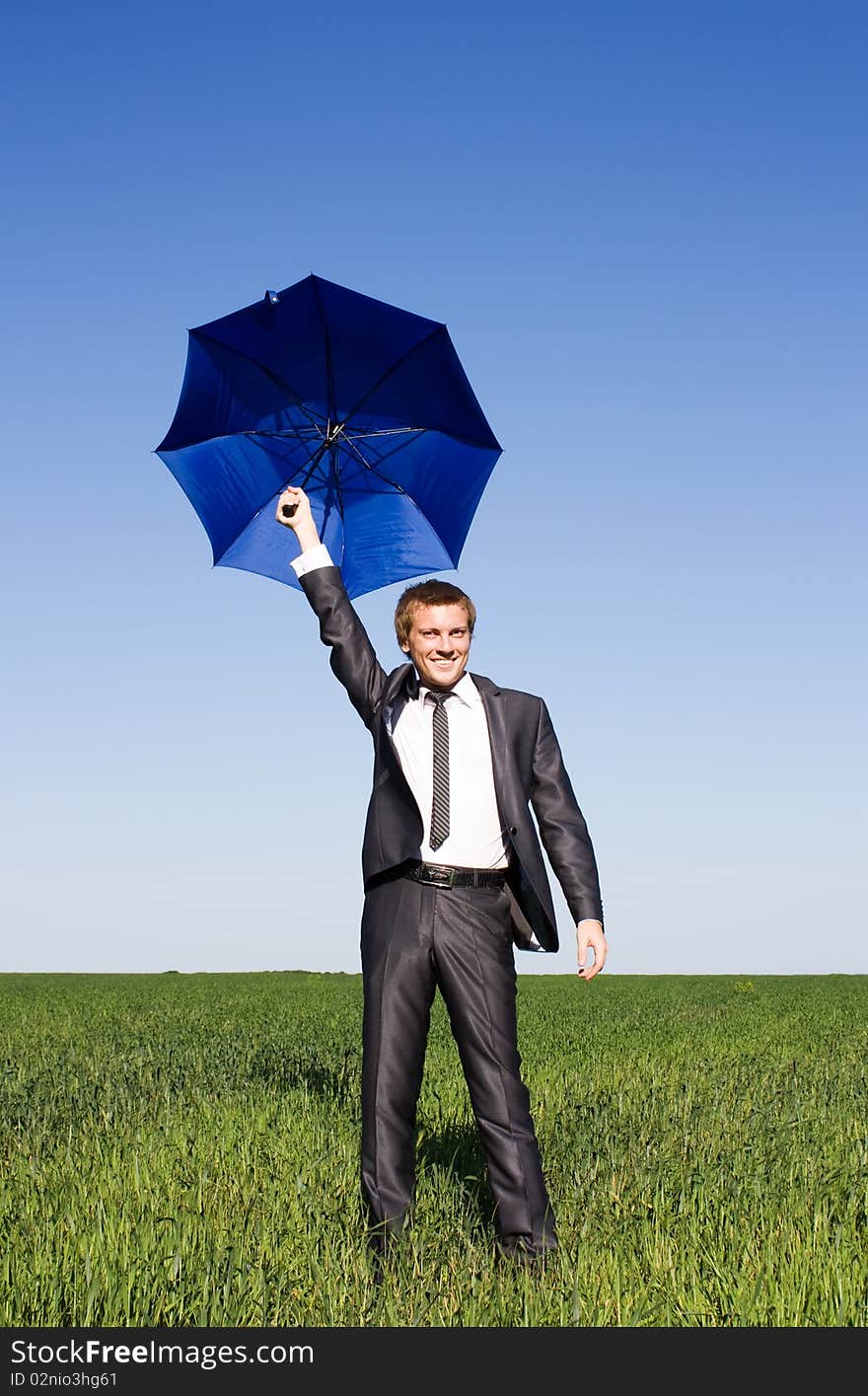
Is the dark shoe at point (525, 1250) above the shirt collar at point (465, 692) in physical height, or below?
below

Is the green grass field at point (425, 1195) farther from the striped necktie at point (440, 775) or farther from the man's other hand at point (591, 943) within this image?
the striped necktie at point (440, 775)

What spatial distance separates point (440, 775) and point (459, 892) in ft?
1.55

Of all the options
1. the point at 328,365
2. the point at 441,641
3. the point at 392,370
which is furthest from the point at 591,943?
the point at 328,365

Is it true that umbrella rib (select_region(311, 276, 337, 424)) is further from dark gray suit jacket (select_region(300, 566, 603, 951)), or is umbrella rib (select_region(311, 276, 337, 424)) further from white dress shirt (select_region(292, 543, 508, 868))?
white dress shirt (select_region(292, 543, 508, 868))

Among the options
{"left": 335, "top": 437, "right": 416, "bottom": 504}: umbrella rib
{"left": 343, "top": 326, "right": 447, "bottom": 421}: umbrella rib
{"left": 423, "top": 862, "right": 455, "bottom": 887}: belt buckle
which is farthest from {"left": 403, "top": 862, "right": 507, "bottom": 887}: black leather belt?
{"left": 343, "top": 326, "right": 447, "bottom": 421}: umbrella rib

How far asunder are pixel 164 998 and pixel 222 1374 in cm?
2009

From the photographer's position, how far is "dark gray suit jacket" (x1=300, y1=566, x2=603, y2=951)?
16.2ft

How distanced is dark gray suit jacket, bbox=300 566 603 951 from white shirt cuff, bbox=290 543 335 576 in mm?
188

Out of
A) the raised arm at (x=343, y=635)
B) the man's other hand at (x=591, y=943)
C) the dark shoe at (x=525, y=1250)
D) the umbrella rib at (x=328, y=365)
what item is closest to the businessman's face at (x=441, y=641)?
the raised arm at (x=343, y=635)

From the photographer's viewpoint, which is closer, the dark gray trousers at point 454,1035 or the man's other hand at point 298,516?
the dark gray trousers at point 454,1035

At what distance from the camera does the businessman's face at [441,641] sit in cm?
502

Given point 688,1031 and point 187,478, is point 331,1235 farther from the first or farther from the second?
point 688,1031

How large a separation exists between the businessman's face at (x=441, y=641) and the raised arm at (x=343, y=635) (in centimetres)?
29

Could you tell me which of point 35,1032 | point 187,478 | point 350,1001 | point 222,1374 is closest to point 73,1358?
point 222,1374
